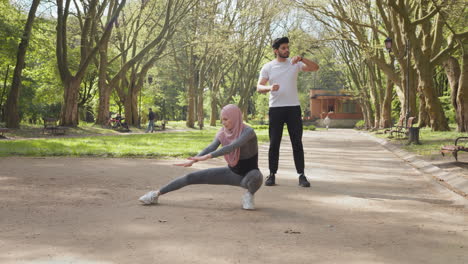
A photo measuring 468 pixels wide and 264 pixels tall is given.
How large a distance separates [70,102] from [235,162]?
2352cm

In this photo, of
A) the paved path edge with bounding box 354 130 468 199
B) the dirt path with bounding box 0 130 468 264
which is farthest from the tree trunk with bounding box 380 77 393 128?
the dirt path with bounding box 0 130 468 264

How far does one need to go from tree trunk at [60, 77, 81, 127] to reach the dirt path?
1951 centimetres

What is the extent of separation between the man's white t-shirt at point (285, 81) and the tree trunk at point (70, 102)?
21.5 meters

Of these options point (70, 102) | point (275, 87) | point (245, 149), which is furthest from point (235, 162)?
point (70, 102)

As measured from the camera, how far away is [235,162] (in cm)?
530

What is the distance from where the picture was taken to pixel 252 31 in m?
39.8

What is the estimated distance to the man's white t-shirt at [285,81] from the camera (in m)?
7.26

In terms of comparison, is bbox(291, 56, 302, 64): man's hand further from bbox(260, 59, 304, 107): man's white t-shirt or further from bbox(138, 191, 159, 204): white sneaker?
bbox(138, 191, 159, 204): white sneaker

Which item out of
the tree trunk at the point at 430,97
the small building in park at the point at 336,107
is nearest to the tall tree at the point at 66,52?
the tree trunk at the point at 430,97

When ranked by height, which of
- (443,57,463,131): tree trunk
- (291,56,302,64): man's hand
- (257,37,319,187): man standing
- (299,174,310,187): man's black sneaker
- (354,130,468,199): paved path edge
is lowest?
(354,130,468,199): paved path edge

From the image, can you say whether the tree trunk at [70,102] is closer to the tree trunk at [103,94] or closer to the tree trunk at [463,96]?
the tree trunk at [103,94]

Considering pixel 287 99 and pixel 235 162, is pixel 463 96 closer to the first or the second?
pixel 287 99

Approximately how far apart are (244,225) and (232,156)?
95cm

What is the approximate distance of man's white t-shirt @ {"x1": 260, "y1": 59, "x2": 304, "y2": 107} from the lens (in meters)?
7.26
